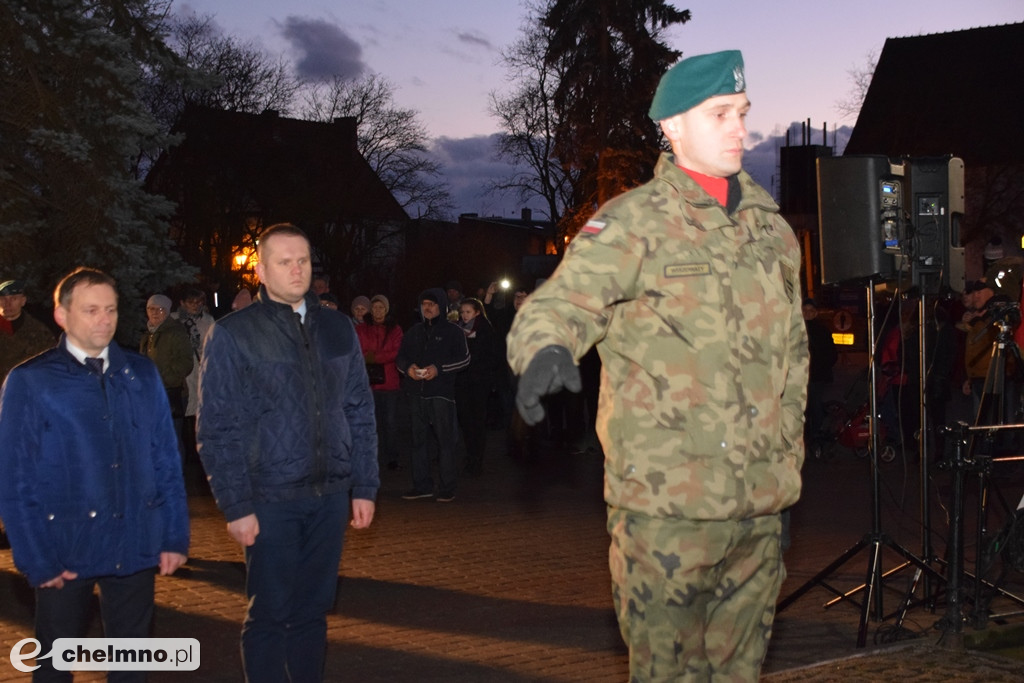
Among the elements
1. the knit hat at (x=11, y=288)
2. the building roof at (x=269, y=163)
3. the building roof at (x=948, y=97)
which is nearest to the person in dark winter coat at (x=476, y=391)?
the knit hat at (x=11, y=288)

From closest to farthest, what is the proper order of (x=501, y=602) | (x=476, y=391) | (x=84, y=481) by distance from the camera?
1. (x=84, y=481)
2. (x=501, y=602)
3. (x=476, y=391)

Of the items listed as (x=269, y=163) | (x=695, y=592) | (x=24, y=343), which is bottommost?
(x=695, y=592)

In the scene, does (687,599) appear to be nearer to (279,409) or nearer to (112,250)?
(279,409)

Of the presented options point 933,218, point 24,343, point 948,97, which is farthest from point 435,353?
point 948,97

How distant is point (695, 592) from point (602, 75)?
127ft

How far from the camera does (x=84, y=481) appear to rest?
5.14 m

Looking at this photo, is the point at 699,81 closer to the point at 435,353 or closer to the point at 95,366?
the point at 95,366

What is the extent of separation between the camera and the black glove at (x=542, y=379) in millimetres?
3332

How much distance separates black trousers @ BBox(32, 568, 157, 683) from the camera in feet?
16.7

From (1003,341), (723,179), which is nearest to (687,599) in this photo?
(723,179)

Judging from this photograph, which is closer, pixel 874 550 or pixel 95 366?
pixel 95 366

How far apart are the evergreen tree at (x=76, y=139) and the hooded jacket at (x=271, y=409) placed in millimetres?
14827

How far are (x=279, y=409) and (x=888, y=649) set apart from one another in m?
3.62

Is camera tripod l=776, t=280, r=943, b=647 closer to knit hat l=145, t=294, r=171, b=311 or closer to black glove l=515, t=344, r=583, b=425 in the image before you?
black glove l=515, t=344, r=583, b=425
